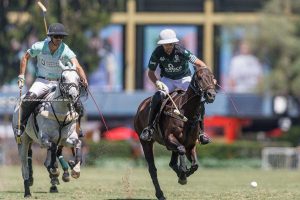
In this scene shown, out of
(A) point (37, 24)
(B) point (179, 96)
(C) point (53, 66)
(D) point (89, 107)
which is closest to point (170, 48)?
(B) point (179, 96)

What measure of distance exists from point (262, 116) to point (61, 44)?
47.1 meters

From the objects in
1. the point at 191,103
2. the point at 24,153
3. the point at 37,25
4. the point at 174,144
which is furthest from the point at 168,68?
the point at 37,25

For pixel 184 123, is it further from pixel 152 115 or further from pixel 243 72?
pixel 243 72

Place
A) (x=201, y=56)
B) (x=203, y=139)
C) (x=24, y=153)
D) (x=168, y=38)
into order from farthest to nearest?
(x=201, y=56)
(x=24, y=153)
(x=168, y=38)
(x=203, y=139)

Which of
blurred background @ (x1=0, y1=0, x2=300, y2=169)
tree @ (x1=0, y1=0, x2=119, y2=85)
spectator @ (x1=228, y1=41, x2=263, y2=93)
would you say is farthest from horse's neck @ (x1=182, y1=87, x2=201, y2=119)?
spectator @ (x1=228, y1=41, x2=263, y2=93)

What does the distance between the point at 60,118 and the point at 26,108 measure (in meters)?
0.97

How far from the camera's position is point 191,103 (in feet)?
66.5

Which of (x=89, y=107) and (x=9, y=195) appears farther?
(x=89, y=107)

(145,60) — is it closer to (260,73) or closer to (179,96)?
(260,73)

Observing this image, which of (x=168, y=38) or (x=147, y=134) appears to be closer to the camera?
(x=168, y=38)

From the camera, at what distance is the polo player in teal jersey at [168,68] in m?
20.4

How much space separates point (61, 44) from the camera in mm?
20672

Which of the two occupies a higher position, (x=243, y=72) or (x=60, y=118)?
(x=60, y=118)

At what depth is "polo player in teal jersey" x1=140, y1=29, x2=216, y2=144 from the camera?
20.4 m
